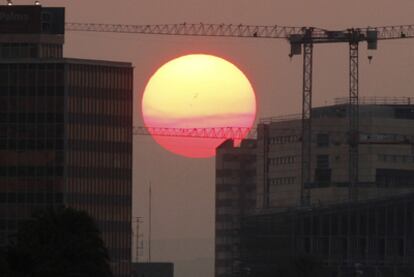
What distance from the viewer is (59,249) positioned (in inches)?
5797

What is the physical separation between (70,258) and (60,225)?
4.12 metres

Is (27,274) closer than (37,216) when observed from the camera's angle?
Yes

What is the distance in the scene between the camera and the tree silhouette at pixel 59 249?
476 ft

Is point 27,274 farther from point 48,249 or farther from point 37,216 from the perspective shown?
point 37,216

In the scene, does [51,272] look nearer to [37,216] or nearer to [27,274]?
[27,274]

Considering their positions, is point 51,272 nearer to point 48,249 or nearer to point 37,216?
point 48,249

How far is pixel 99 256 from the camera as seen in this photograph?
147625mm

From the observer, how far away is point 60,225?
150250 mm

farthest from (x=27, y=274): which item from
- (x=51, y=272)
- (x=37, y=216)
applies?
(x=37, y=216)

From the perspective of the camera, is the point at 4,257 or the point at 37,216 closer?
the point at 4,257

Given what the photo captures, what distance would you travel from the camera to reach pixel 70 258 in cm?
14688

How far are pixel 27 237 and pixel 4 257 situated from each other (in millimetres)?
7261

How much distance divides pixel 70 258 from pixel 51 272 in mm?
3185

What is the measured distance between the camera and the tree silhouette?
5709 inches
